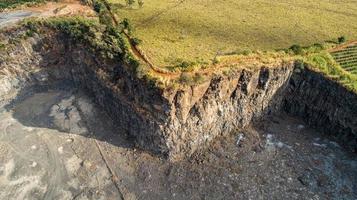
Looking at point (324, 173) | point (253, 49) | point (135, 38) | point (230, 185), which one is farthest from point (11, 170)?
point (324, 173)

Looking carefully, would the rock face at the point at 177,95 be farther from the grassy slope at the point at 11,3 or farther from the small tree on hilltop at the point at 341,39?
the grassy slope at the point at 11,3

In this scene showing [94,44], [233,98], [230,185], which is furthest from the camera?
[94,44]

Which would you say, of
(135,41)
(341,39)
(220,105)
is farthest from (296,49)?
(135,41)

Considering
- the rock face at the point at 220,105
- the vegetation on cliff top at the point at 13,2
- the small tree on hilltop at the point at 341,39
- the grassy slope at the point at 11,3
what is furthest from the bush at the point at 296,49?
the grassy slope at the point at 11,3

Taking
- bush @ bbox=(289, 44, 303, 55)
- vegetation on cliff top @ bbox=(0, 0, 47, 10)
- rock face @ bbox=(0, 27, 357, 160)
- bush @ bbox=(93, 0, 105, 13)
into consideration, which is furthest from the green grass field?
vegetation on cliff top @ bbox=(0, 0, 47, 10)

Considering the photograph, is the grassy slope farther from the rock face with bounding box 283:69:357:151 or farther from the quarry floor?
the rock face with bounding box 283:69:357:151

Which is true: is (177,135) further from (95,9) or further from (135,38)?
(95,9)

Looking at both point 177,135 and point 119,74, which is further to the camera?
point 119,74
